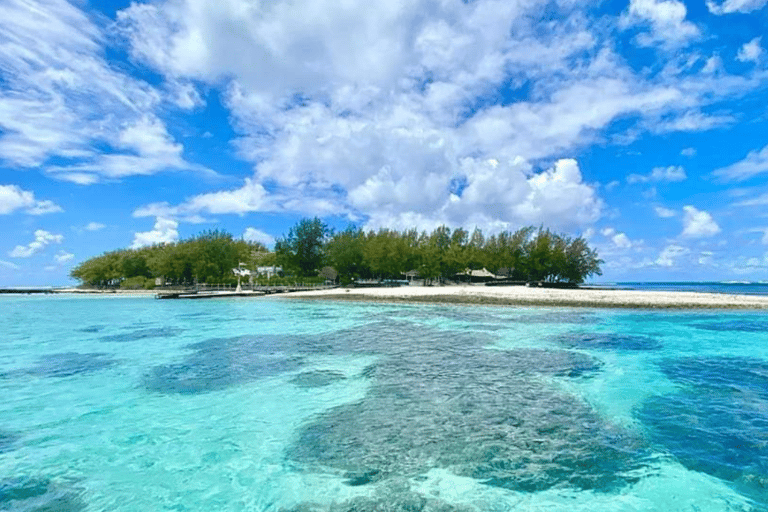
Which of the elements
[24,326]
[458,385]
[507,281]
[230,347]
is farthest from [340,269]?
[458,385]

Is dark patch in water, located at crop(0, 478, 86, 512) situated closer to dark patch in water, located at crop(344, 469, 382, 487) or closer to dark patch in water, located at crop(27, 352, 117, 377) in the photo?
dark patch in water, located at crop(344, 469, 382, 487)

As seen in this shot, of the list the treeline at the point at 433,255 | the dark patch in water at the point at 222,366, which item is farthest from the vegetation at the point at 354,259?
the dark patch in water at the point at 222,366

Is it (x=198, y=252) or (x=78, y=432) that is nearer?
(x=78, y=432)

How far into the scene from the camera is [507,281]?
311 ft

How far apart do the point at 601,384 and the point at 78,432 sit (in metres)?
14.4

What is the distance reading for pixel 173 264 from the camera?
3563 inches

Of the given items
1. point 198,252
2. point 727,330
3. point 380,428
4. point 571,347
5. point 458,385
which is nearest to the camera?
point 380,428

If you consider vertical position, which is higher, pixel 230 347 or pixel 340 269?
pixel 340 269

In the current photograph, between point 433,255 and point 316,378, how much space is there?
7457cm

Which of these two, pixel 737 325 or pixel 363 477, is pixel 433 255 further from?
pixel 363 477

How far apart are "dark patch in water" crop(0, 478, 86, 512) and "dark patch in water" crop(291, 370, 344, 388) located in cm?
690

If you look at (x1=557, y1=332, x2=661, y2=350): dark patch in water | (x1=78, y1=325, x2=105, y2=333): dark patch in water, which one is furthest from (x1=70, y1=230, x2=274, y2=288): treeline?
(x1=557, y1=332, x2=661, y2=350): dark patch in water

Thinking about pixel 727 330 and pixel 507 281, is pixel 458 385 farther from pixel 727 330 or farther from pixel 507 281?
pixel 507 281

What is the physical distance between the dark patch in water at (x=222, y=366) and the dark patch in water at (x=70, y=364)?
2.71 meters
